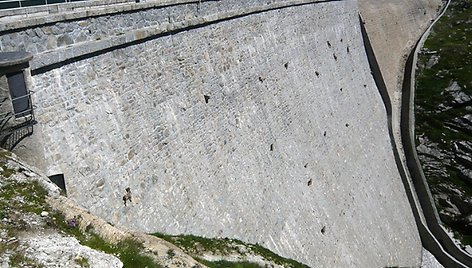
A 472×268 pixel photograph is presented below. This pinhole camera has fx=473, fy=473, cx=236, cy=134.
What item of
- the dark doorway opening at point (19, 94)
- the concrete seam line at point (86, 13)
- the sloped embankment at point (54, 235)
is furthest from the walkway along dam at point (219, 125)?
the sloped embankment at point (54, 235)

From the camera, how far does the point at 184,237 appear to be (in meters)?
14.1

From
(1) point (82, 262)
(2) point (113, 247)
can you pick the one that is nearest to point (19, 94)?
(2) point (113, 247)

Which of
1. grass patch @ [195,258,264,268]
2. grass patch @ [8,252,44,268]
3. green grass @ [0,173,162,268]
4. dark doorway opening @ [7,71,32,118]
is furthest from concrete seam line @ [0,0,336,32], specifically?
grass patch @ [195,258,264,268]

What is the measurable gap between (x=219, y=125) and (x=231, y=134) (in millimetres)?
812

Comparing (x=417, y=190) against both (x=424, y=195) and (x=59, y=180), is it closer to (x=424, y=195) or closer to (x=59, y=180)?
(x=424, y=195)

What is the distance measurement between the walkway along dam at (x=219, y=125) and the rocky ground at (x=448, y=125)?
10.6 ft

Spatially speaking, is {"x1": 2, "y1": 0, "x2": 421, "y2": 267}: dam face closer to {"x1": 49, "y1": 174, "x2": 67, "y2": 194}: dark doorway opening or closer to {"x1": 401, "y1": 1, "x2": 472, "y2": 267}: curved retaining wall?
{"x1": 49, "y1": 174, "x2": 67, "y2": 194}: dark doorway opening

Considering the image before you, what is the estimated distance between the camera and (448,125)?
36.9 meters

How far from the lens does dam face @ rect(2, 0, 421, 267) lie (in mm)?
12102

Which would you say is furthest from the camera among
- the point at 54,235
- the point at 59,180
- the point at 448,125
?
the point at 448,125

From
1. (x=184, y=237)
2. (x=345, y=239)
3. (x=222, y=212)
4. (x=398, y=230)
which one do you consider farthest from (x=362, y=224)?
(x=184, y=237)

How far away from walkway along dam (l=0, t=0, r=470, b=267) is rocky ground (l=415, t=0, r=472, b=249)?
3.22 m

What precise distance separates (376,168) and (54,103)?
25.6 metres

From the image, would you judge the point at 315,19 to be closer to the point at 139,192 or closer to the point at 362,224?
the point at 362,224
